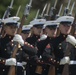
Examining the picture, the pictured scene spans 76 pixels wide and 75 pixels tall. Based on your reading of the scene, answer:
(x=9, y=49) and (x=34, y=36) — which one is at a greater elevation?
(x=34, y=36)

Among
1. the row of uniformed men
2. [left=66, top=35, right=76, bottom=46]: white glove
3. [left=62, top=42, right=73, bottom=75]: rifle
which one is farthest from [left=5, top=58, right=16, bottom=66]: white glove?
[left=66, top=35, right=76, bottom=46]: white glove

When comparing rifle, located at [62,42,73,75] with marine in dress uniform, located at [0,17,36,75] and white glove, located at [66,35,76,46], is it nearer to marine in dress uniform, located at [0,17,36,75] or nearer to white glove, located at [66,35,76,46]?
white glove, located at [66,35,76,46]

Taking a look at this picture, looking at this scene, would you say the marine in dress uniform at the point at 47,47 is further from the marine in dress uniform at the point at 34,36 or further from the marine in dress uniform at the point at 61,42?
the marine in dress uniform at the point at 34,36

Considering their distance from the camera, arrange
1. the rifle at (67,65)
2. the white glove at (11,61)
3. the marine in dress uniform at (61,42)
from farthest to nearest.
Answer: the marine in dress uniform at (61,42), the white glove at (11,61), the rifle at (67,65)

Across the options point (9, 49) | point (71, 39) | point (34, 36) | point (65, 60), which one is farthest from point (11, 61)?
point (34, 36)

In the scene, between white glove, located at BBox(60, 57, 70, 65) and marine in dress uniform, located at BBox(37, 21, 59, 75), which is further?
marine in dress uniform, located at BBox(37, 21, 59, 75)

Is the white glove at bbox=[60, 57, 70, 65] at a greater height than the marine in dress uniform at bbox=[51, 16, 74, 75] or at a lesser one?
lesser

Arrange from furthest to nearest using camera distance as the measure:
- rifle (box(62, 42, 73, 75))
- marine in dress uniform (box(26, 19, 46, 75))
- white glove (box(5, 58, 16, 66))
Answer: marine in dress uniform (box(26, 19, 46, 75)) → white glove (box(5, 58, 16, 66)) → rifle (box(62, 42, 73, 75))

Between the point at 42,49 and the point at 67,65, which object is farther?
the point at 42,49

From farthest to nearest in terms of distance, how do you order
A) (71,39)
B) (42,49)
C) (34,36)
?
(34,36) < (42,49) < (71,39)

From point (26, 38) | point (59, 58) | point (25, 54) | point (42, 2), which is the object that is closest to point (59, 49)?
point (59, 58)

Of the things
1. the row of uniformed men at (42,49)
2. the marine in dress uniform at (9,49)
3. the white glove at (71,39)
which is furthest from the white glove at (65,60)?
the marine in dress uniform at (9,49)

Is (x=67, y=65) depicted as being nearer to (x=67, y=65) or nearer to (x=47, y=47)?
(x=67, y=65)

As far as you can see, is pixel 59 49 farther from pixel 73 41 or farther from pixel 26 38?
pixel 26 38
